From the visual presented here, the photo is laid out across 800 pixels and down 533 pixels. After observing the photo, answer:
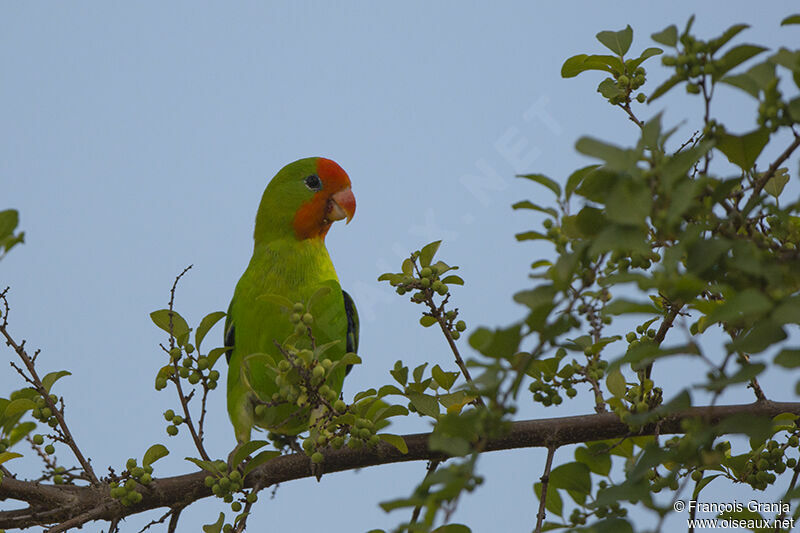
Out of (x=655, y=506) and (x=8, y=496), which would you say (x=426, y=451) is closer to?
(x=655, y=506)

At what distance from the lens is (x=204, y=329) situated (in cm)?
180

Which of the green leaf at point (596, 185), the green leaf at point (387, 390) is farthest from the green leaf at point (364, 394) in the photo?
the green leaf at point (596, 185)

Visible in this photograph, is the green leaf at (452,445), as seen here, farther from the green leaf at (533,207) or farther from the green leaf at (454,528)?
the green leaf at (533,207)

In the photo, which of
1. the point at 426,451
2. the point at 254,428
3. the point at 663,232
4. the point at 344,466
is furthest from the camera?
the point at 254,428

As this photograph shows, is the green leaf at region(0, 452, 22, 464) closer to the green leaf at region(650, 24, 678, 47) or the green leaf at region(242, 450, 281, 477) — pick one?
the green leaf at region(242, 450, 281, 477)

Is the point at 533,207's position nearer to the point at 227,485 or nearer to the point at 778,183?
the point at 778,183

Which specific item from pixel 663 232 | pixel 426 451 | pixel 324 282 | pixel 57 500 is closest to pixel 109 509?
pixel 57 500

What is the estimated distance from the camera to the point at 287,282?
271cm

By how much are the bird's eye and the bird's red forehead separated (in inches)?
0.8

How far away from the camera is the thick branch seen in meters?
1.69

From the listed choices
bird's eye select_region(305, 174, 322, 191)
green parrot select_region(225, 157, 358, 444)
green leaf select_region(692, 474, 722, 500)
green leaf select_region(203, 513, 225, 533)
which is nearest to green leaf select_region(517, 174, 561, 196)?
green leaf select_region(692, 474, 722, 500)

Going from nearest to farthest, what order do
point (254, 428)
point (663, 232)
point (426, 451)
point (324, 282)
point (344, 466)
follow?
point (663, 232) < point (426, 451) < point (344, 466) < point (254, 428) < point (324, 282)

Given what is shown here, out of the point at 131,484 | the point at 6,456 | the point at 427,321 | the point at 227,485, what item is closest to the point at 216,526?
the point at 227,485

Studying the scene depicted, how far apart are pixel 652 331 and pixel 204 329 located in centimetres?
108
